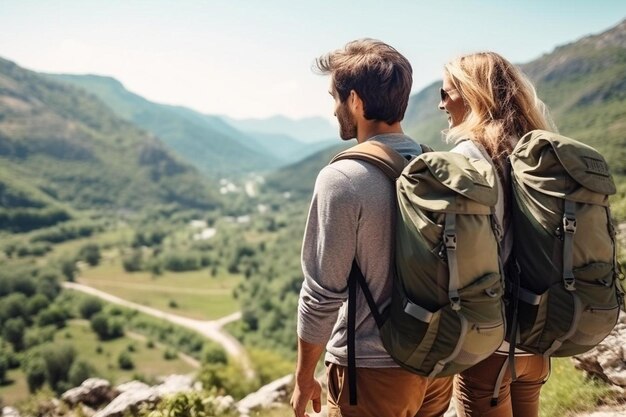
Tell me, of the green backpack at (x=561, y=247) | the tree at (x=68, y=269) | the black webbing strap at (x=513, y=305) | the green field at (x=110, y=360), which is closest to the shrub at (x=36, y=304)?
the green field at (x=110, y=360)

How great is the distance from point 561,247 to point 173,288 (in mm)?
86486

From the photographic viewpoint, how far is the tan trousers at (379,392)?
199 cm

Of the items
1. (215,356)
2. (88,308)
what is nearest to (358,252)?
(215,356)

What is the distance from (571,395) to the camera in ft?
14.0

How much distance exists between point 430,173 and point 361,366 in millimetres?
859

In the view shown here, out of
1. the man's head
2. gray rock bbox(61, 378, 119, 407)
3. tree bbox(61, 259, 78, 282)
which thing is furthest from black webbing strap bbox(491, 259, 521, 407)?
tree bbox(61, 259, 78, 282)

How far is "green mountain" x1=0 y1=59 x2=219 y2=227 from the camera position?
13125cm

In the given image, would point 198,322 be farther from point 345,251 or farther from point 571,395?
point 345,251

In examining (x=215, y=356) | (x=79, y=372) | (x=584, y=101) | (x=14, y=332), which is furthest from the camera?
(x=584, y=101)

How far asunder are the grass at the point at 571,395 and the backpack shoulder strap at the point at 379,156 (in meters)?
3.35

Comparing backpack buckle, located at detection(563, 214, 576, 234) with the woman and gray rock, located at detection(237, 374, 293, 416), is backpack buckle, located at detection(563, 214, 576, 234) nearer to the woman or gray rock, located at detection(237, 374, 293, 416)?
the woman

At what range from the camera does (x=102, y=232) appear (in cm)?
12206

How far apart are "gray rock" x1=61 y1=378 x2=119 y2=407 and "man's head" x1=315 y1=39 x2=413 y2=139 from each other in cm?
814

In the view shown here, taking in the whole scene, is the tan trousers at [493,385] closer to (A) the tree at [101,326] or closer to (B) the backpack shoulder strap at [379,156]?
(B) the backpack shoulder strap at [379,156]
